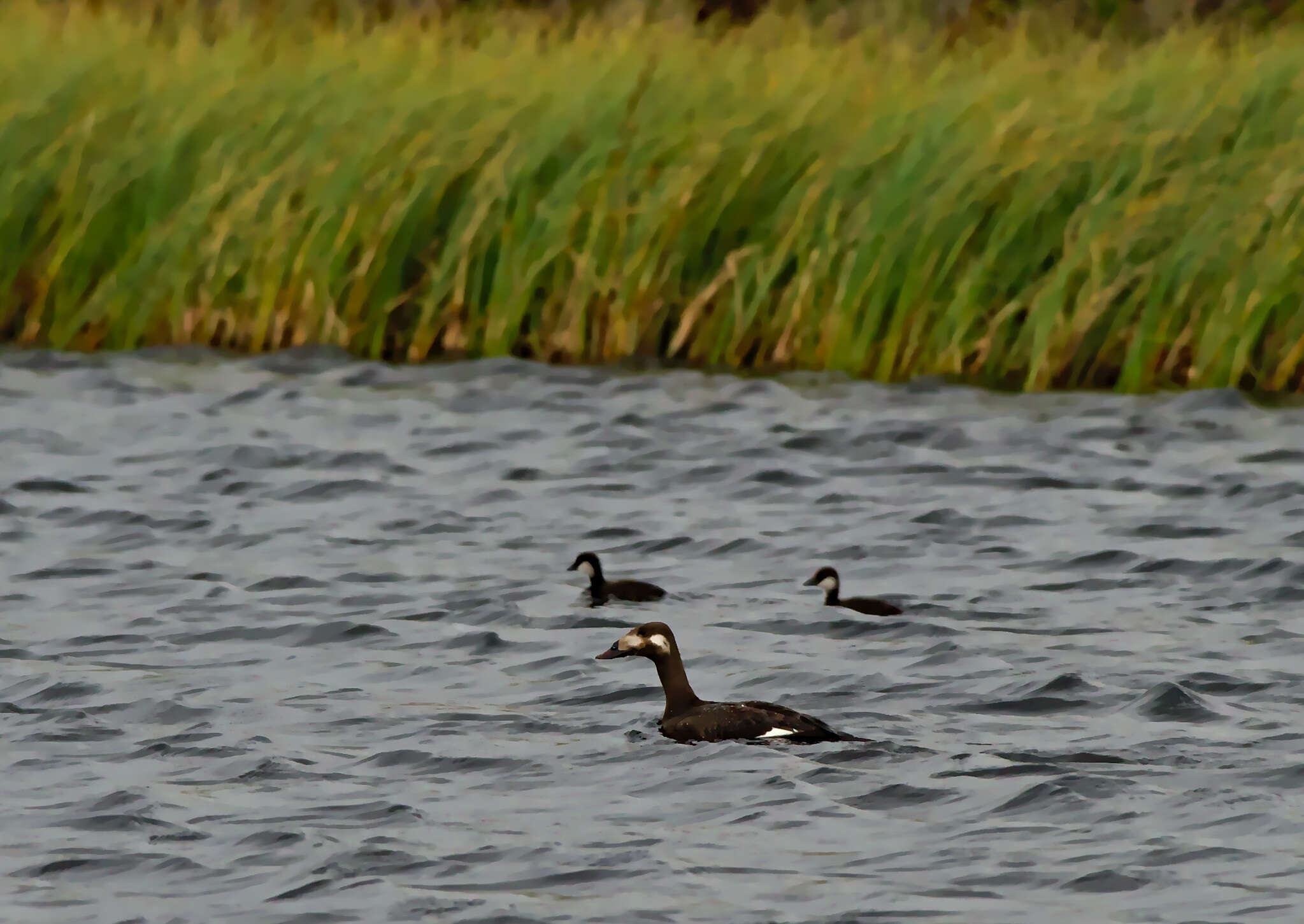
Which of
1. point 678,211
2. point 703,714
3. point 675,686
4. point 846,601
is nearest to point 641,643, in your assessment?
point 675,686

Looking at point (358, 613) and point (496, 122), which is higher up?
point (496, 122)

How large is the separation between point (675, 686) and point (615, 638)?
1318 millimetres

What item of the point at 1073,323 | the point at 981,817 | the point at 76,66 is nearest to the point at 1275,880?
the point at 981,817

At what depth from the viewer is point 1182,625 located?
9.30m

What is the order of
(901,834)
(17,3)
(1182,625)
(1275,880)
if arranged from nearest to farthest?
(1275,880)
(901,834)
(1182,625)
(17,3)

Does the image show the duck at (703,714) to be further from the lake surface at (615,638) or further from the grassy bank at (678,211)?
the grassy bank at (678,211)

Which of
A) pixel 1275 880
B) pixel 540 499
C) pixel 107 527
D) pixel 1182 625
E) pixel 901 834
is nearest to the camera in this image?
pixel 1275 880

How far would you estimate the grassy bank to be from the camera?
13.1 meters

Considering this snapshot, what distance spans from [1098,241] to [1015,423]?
1106mm

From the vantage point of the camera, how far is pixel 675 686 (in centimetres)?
805

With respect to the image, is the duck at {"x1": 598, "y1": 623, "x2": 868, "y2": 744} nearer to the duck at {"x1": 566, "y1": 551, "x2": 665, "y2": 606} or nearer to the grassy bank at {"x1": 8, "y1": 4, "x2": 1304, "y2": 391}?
the duck at {"x1": 566, "y1": 551, "x2": 665, "y2": 606}

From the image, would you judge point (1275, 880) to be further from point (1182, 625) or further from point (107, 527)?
point (107, 527)

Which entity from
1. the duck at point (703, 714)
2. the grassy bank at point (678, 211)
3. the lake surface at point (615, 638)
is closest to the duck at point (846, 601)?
the lake surface at point (615, 638)

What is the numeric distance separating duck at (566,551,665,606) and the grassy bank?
3595 millimetres
